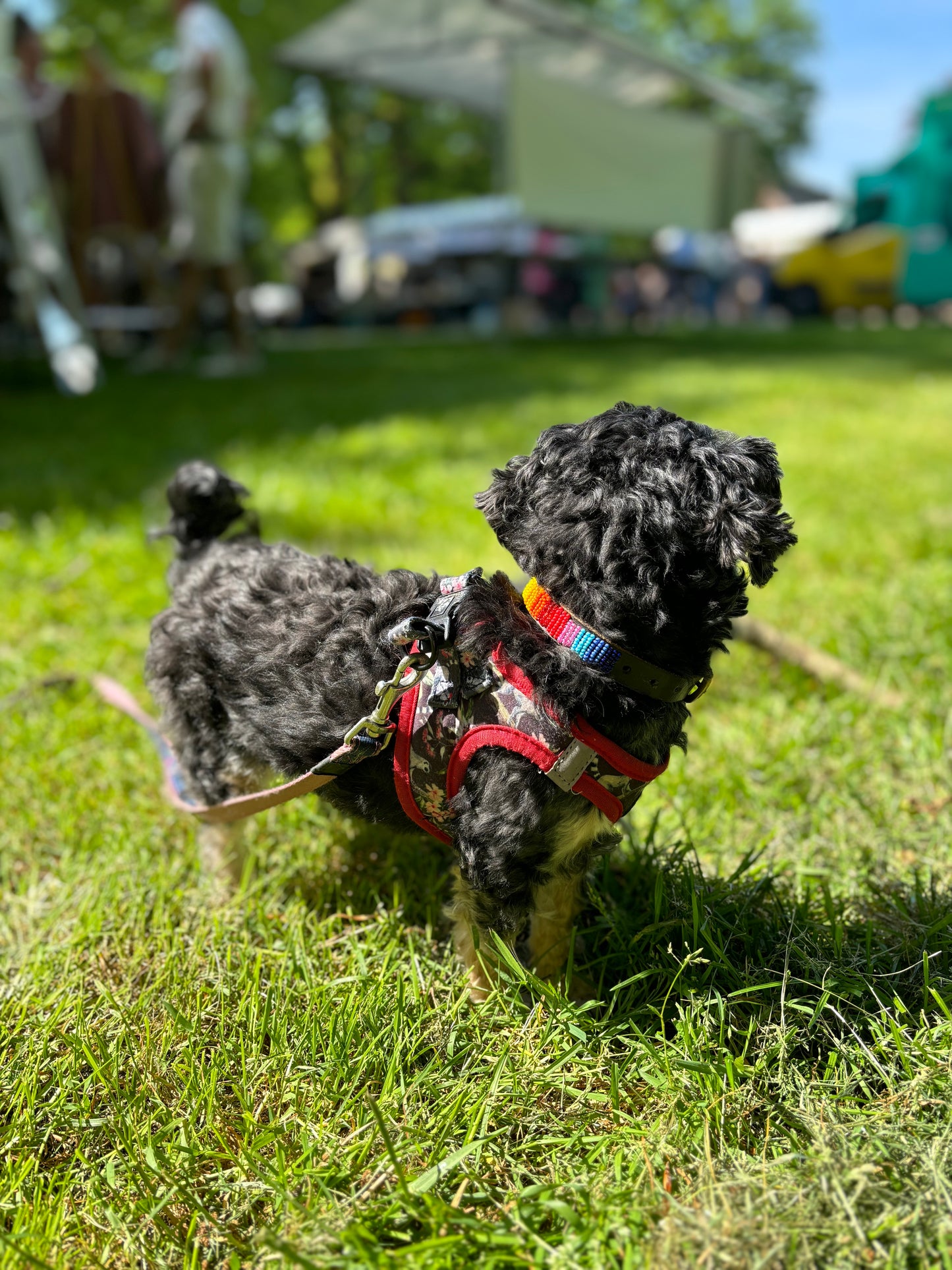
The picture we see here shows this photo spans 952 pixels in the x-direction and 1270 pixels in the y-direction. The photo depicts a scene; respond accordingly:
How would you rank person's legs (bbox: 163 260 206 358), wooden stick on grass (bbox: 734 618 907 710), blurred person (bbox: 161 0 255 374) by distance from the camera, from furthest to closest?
person's legs (bbox: 163 260 206 358) < blurred person (bbox: 161 0 255 374) < wooden stick on grass (bbox: 734 618 907 710)

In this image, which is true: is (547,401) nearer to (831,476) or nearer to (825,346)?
(831,476)

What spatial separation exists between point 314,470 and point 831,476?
11.9 ft

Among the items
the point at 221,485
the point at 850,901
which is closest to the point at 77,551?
the point at 221,485

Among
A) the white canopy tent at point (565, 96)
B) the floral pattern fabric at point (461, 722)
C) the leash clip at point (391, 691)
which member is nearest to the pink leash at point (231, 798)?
the leash clip at point (391, 691)

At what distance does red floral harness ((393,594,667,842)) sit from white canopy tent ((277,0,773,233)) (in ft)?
51.7

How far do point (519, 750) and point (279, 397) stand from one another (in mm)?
8347

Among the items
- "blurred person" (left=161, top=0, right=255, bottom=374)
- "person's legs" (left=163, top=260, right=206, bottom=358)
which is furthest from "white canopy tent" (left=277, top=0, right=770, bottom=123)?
"person's legs" (left=163, top=260, right=206, bottom=358)

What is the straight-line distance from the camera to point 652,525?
180cm

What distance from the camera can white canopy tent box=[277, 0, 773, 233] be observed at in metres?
16.2

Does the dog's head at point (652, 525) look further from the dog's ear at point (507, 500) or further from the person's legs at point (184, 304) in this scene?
the person's legs at point (184, 304)

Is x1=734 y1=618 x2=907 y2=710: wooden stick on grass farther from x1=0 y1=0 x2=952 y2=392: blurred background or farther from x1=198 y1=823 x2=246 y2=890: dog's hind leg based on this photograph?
x1=0 y1=0 x2=952 y2=392: blurred background

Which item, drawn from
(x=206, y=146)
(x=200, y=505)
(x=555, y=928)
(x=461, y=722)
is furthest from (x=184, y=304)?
(x=555, y=928)

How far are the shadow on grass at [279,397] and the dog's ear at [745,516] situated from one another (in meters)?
4.62

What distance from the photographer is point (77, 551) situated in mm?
4957
